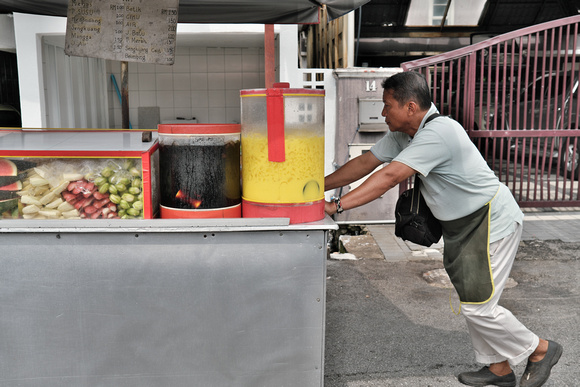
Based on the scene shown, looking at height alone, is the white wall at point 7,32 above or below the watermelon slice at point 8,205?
above

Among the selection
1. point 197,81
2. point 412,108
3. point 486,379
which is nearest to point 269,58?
point 412,108

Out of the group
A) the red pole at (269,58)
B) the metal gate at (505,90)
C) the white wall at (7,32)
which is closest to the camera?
the red pole at (269,58)

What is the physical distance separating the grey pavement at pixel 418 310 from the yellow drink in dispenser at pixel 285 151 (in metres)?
1.40

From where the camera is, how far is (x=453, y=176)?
9.75ft

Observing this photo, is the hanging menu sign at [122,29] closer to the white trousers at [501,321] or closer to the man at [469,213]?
the man at [469,213]

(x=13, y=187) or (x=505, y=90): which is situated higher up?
(x=505, y=90)

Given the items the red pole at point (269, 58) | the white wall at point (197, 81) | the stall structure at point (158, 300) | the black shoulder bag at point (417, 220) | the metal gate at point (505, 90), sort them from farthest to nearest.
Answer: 1. the white wall at point (197, 81)
2. the metal gate at point (505, 90)
3. the black shoulder bag at point (417, 220)
4. the red pole at point (269, 58)
5. the stall structure at point (158, 300)

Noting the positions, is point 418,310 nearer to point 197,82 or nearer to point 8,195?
point 8,195

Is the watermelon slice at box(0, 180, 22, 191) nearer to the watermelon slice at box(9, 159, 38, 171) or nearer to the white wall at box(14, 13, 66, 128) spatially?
the watermelon slice at box(9, 159, 38, 171)

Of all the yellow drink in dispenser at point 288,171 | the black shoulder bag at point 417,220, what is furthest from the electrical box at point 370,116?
the yellow drink in dispenser at point 288,171

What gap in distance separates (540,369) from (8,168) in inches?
119

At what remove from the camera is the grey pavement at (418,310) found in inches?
138

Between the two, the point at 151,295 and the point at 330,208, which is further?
the point at 330,208

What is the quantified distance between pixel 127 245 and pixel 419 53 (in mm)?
10485
